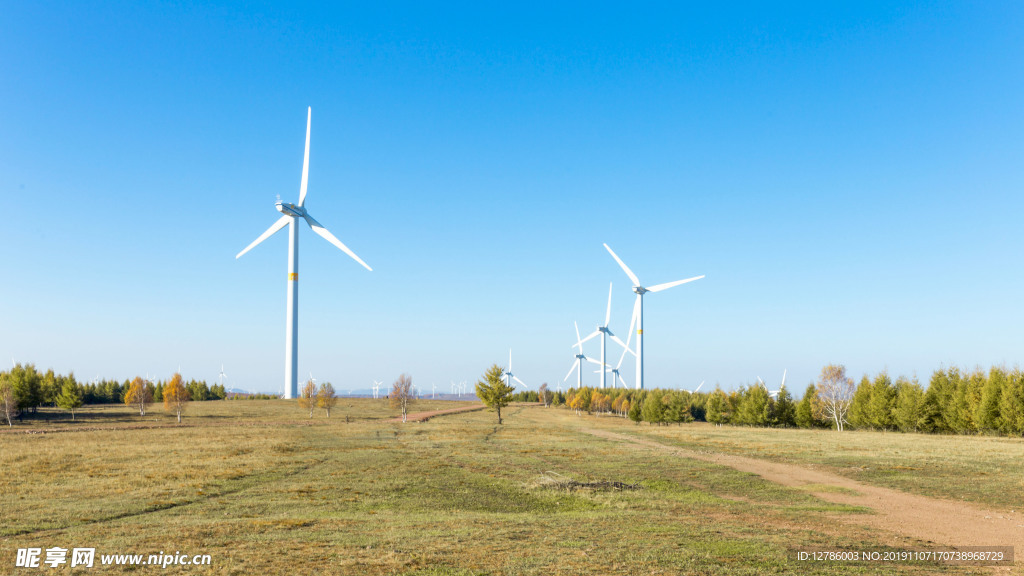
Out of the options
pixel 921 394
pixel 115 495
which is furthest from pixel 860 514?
pixel 921 394

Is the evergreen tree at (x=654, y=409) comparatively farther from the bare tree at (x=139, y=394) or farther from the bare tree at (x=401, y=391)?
the bare tree at (x=139, y=394)

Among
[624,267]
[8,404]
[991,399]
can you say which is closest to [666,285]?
[624,267]

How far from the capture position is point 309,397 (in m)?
118

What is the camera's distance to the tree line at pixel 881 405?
69.6 metres

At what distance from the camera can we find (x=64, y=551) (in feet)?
57.1

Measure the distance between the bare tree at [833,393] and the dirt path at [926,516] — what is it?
74443 millimetres

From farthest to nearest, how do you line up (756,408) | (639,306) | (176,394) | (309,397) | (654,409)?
1. (639,306)
2. (309,397)
3. (654,409)
4. (176,394)
5. (756,408)

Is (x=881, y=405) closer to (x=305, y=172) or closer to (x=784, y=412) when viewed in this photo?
(x=784, y=412)

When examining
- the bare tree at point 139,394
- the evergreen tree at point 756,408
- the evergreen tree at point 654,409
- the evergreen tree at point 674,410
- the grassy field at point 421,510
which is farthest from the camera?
the bare tree at point 139,394

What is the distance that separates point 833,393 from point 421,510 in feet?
322

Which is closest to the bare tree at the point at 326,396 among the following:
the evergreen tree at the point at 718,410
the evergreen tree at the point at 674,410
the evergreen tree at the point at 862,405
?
the evergreen tree at the point at 674,410

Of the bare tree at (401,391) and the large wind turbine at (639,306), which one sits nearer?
the bare tree at (401,391)

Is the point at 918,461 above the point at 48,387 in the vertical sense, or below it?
above

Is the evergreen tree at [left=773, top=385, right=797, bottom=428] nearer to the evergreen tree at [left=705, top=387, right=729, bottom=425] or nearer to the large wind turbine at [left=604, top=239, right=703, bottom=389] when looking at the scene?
the evergreen tree at [left=705, top=387, right=729, bottom=425]
